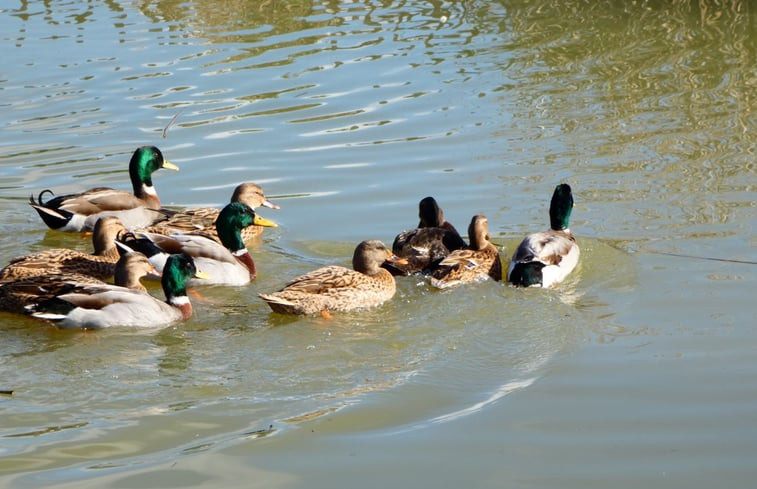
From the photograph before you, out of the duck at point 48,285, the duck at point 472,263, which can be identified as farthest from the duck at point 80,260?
the duck at point 472,263

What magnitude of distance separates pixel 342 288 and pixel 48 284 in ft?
6.62

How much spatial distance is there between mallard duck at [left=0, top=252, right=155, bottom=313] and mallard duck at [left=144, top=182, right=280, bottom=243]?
4.27 ft

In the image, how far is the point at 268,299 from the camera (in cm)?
887

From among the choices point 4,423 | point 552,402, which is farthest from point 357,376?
point 4,423

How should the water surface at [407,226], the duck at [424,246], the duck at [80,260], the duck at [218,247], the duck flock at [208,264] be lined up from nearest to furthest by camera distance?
1. the water surface at [407,226]
2. the duck flock at [208,264]
3. the duck at [80,260]
4. the duck at [424,246]
5. the duck at [218,247]

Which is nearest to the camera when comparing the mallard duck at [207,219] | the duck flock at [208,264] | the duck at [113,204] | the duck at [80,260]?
the duck flock at [208,264]

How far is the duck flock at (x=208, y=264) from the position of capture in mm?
9031

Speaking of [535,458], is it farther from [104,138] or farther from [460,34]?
[460,34]

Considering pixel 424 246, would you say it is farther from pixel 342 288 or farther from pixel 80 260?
pixel 80 260

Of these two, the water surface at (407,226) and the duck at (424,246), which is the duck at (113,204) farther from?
the duck at (424,246)

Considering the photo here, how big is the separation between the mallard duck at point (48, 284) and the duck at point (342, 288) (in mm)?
1108

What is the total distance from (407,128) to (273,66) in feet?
11.6

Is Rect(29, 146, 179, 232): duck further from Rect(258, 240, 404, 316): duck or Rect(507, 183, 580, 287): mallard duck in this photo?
Rect(507, 183, 580, 287): mallard duck

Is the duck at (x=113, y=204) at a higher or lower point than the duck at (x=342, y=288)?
→ higher
